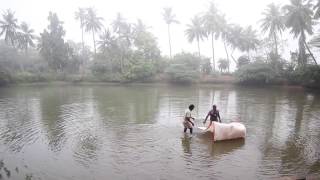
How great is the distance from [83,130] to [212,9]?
47805 mm

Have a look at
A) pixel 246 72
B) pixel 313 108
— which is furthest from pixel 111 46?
pixel 313 108

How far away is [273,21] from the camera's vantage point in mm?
53688

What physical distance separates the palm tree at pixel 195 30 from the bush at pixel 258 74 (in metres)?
16.5

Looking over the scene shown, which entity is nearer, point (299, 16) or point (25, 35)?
point (299, 16)

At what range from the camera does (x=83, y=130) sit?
17219 millimetres

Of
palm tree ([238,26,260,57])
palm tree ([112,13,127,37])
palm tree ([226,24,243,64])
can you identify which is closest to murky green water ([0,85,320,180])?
palm tree ([238,26,260,57])

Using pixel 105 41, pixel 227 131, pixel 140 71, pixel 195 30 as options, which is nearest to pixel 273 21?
pixel 195 30

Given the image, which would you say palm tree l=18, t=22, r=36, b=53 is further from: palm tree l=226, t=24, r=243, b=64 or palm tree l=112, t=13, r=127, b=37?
palm tree l=226, t=24, r=243, b=64

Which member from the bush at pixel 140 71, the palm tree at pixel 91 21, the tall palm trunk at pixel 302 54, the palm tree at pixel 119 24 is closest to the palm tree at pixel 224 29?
the tall palm trunk at pixel 302 54

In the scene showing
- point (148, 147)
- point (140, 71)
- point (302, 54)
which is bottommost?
point (148, 147)

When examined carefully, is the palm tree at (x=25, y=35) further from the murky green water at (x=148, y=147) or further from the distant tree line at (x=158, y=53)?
the murky green water at (x=148, y=147)

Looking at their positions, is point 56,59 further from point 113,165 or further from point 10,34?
point 113,165

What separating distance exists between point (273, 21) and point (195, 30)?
49.8ft

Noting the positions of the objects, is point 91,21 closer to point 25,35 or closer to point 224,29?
point 25,35
